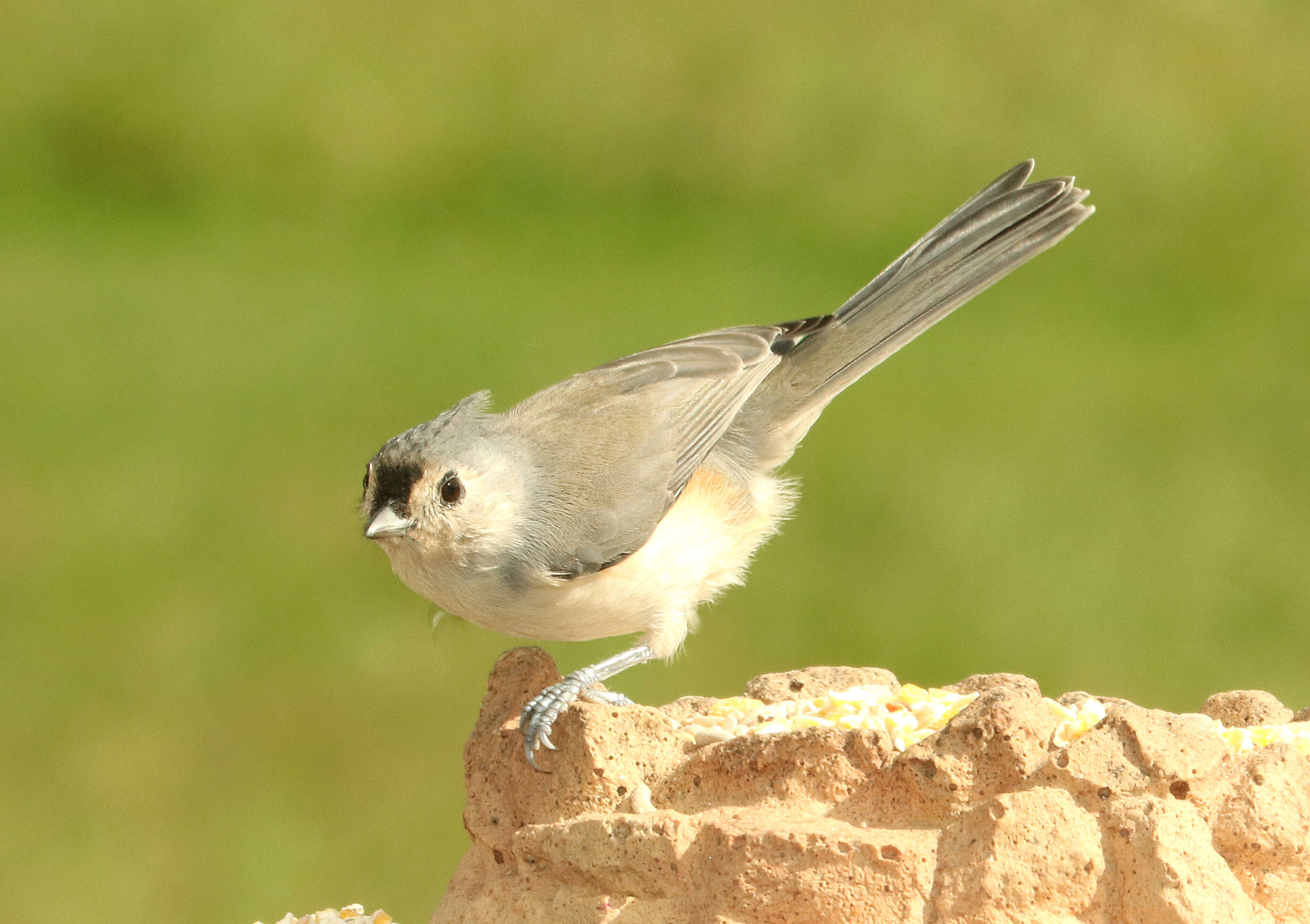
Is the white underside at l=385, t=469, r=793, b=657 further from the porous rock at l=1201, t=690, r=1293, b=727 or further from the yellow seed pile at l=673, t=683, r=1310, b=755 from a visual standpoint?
the porous rock at l=1201, t=690, r=1293, b=727

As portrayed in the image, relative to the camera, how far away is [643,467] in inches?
80.8

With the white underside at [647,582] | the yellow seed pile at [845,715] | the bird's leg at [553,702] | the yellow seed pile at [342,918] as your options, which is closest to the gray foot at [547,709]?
the bird's leg at [553,702]

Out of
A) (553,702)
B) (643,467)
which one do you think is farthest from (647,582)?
(553,702)

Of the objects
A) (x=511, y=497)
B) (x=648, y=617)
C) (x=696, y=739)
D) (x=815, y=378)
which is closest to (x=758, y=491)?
(x=815, y=378)

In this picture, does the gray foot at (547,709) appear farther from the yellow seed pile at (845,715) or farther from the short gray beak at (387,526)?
the short gray beak at (387,526)

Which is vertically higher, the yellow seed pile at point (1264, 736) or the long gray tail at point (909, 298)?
the long gray tail at point (909, 298)

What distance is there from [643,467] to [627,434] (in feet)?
0.22

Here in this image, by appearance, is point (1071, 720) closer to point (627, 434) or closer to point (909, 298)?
point (627, 434)

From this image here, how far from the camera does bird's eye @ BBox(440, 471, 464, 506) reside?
1.83 metres

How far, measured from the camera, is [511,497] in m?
1.94

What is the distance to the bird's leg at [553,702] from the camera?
154cm

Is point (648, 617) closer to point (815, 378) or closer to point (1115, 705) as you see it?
point (815, 378)

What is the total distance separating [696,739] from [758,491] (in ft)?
2.76

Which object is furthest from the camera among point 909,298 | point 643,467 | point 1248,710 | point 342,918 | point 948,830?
point 909,298
